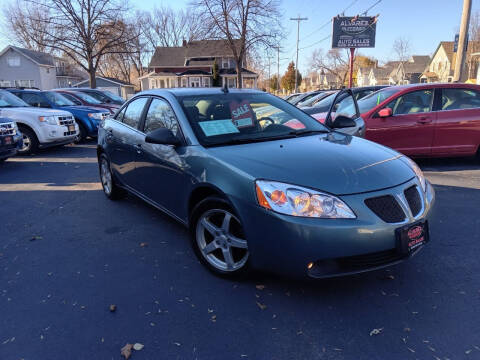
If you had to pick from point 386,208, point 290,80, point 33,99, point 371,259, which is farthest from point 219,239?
point 290,80

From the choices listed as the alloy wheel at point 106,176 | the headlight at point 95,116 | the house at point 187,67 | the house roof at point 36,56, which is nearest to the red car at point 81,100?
the headlight at point 95,116

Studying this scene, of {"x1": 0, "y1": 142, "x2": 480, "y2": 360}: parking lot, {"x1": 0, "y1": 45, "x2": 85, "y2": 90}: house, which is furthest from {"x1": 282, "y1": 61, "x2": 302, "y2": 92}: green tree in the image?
{"x1": 0, "y1": 142, "x2": 480, "y2": 360}: parking lot

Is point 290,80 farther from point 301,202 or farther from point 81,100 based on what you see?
point 301,202

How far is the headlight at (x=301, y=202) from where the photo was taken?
7.81 ft

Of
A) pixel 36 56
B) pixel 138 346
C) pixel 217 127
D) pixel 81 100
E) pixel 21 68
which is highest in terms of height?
pixel 36 56

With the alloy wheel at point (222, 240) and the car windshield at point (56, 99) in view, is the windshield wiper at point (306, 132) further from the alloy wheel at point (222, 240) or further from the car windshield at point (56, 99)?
the car windshield at point (56, 99)

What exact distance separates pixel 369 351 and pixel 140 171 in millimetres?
2963

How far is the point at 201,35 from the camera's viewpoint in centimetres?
3006

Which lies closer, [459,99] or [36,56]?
[459,99]

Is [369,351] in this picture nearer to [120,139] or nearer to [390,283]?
[390,283]

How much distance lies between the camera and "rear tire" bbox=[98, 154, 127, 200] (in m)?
5.17

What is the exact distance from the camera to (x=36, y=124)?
30.3ft

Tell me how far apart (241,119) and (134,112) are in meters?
1.59

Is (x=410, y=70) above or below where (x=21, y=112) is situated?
above
